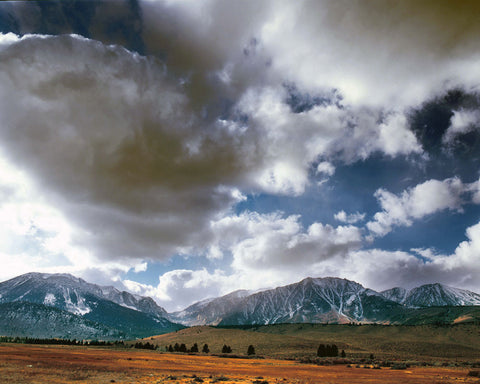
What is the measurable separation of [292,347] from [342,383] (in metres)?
94.6

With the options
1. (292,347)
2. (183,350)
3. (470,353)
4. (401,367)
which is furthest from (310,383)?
(470,353)

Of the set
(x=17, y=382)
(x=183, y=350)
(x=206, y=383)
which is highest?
(x=17, y=382)

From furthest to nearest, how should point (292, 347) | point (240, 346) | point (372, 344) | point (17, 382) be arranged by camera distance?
point (372, 344) < point (240, 346) < point (292, 347) < point (17, 382)

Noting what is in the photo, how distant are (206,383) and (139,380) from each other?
21.5 feet

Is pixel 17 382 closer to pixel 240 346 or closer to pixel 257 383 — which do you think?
pixel 257 383

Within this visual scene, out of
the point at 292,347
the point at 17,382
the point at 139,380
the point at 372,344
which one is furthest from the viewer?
the point at 372,344

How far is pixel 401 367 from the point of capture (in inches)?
2152

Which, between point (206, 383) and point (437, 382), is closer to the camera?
point (206, 383)

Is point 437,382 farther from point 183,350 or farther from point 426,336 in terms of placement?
point 426,336

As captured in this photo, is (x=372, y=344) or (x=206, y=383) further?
(x=372, y=344)

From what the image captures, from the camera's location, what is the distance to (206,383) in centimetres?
2903

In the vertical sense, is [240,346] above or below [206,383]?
below

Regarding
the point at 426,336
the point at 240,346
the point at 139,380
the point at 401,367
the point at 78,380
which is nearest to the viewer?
the point at 78,380

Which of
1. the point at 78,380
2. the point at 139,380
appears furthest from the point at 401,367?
the point at 78,380
